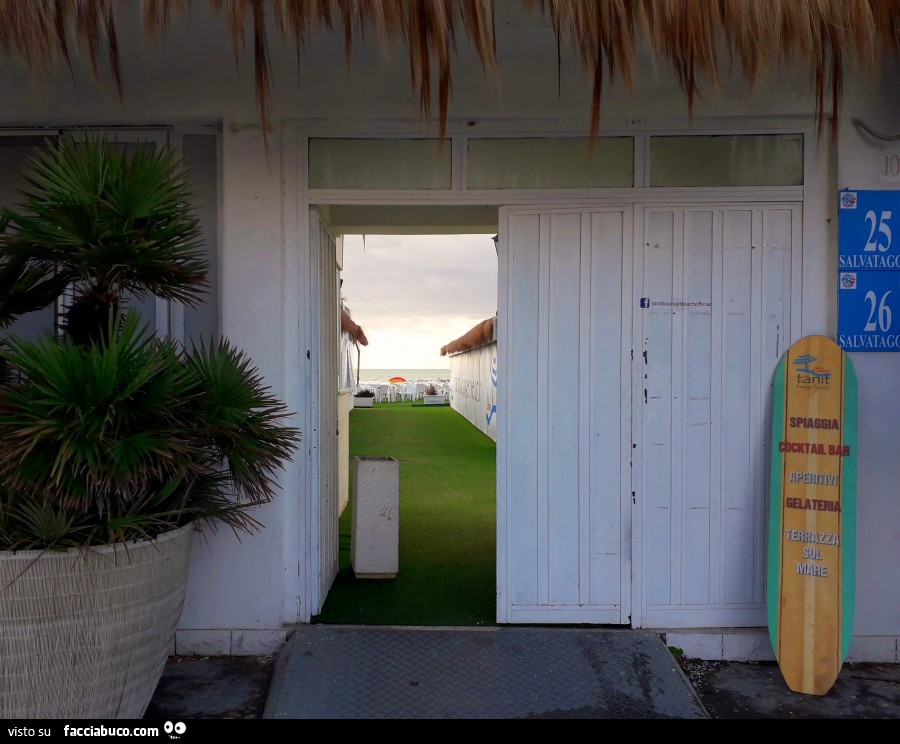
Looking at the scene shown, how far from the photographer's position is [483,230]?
5.05m

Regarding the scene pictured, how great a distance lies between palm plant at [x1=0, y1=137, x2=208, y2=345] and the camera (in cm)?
234

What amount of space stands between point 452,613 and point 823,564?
2034 mm

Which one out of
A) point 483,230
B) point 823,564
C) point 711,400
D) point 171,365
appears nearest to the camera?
point 171,365

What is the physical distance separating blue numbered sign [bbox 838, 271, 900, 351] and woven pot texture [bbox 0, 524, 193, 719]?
3.53 metres

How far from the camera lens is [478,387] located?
14625mm

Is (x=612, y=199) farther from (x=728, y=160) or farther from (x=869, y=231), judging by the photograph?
(x=869, y=231)

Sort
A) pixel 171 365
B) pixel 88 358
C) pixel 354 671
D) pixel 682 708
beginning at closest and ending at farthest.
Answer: pixel 88 358
pixel 171 365
pixel 682 708
pixel 354 671

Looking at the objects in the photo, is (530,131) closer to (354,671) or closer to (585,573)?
(585,573)

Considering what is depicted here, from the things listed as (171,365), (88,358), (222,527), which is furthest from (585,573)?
(88,358)

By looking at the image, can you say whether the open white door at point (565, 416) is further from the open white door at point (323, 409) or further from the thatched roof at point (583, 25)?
the open white door at point (323, 409)

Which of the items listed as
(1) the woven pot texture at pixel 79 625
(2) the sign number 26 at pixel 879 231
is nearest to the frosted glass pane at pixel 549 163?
(2) the sign number 26 at pixel 879 231

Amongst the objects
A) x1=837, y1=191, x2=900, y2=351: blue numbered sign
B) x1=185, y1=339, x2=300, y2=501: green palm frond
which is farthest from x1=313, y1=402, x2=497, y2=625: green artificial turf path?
x1=837, y1=191, x2=900, y2=351: blue numbered sign

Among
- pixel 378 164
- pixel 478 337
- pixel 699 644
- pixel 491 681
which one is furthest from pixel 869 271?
pixel 478 337
